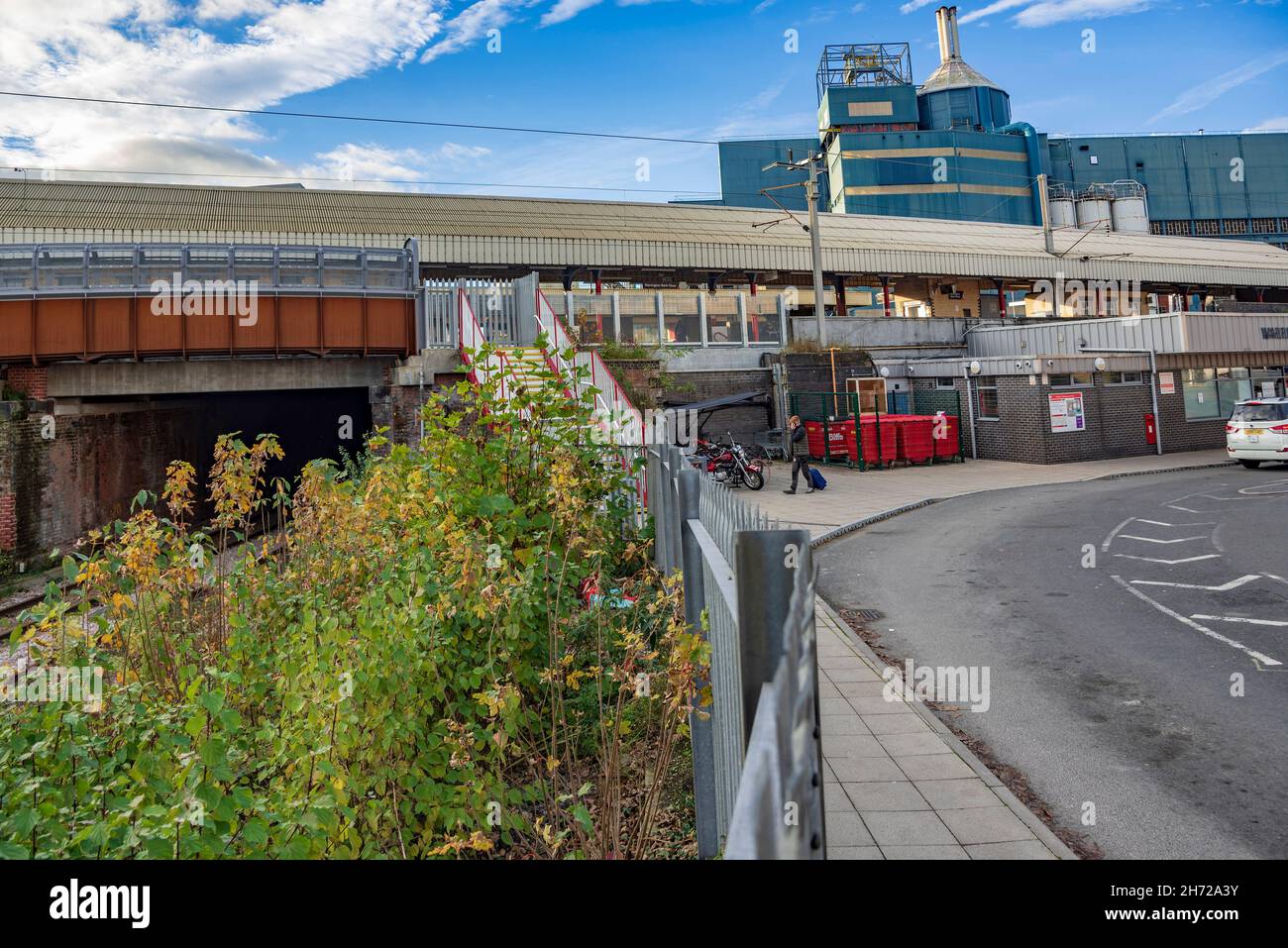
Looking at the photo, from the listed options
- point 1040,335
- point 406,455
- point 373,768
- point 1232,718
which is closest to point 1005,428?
point 1040,335

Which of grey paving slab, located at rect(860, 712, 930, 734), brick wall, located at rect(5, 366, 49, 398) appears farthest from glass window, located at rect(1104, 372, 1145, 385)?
brick wall, located at rect(5, 366, 49, 398)

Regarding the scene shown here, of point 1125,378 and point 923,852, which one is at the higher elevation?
point 1125,378

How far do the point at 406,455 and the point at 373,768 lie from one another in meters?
3.73

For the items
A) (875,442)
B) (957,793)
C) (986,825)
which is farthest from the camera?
(875,442)

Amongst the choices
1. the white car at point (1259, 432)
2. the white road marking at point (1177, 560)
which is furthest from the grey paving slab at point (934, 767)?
the white car at point (1259, 432)

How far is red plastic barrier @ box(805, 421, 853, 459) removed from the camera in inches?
1043

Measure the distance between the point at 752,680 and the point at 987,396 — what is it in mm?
28719

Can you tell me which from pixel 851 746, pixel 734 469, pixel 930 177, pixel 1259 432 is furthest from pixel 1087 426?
pixel 930 177

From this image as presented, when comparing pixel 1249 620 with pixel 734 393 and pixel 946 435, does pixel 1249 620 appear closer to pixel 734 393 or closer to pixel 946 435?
pixel 946 435

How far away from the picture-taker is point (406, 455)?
7316mm

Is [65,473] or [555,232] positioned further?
[555,232]

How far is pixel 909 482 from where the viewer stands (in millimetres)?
22312
